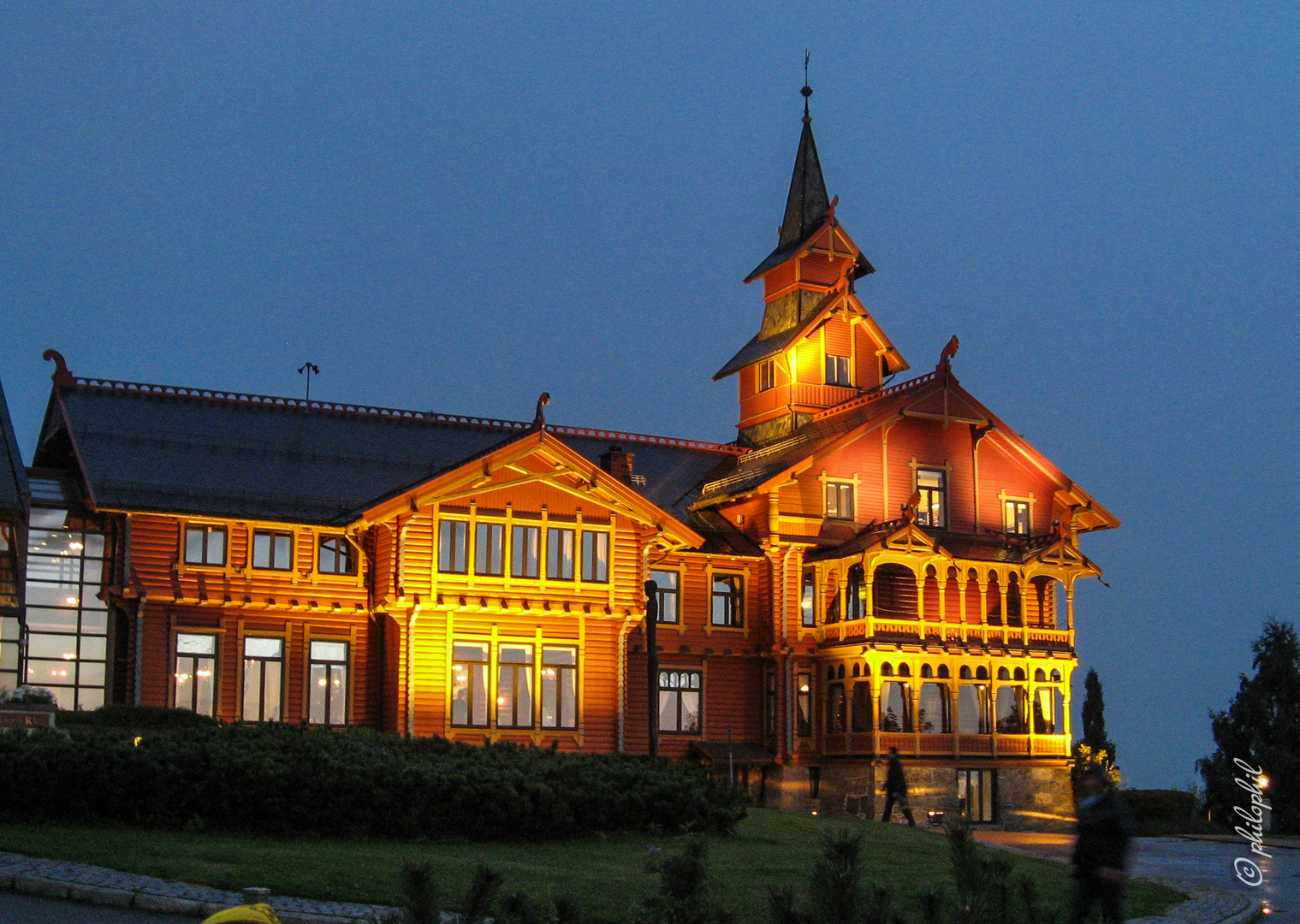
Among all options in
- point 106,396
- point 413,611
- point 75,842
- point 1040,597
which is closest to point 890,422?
point 1040,597

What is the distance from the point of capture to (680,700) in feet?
140

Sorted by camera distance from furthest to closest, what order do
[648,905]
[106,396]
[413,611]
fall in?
[106,396]
[413,611]
[648,905]

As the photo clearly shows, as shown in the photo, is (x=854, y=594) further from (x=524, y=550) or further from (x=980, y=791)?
(x=524, y=550)

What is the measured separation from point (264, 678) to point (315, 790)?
15.7m

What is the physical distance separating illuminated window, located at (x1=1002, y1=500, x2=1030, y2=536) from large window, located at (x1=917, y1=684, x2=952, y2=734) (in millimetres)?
5426

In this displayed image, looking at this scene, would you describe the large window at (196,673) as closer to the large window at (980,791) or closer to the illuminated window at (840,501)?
the illuminated window at (840,501)

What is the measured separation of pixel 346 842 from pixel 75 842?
4.00 metres

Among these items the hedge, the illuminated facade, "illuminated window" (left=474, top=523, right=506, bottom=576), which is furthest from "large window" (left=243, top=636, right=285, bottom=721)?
the hedge

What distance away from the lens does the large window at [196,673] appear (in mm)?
36875

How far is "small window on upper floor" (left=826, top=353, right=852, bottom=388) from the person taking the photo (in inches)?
1922

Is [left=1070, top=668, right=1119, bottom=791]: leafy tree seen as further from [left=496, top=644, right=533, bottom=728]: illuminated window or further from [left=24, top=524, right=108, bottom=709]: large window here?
[left=24, top=524, right=108, bottom=709]: large window

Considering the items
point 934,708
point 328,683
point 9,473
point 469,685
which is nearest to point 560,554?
point 469,685

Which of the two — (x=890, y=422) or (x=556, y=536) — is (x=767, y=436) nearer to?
(x=890, y=422)

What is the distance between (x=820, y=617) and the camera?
43.1 metres
